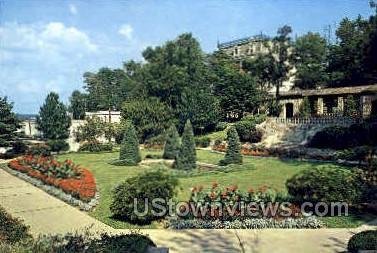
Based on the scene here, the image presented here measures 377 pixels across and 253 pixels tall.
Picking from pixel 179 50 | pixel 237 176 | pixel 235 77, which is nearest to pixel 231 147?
pixel 237 176

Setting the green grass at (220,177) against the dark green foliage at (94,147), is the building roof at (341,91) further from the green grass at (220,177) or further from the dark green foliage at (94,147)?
the dark green foliage at (94,147)

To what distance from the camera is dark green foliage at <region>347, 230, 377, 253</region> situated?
8508mm

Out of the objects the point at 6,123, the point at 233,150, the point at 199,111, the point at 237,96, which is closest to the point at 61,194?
the point at 233,150

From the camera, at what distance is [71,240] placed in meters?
8.41

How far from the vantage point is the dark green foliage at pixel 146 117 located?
129 feet

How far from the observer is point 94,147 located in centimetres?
3700

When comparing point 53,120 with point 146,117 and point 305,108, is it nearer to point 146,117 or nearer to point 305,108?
point 146,117

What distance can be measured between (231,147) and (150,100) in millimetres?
18611

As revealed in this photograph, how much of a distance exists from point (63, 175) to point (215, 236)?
12.3 metres

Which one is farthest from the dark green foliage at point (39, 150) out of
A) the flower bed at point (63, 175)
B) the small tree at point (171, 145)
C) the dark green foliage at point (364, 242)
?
the dark green foliage at point (364, 242)

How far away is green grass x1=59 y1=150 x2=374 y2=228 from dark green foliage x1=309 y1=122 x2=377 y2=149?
5.17 meters

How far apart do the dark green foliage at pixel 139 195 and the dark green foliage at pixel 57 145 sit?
2516cm

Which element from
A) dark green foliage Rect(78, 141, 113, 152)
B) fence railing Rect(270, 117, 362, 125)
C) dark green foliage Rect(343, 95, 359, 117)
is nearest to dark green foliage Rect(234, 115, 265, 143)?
fence railing Rect(270, 117, 362, 125)

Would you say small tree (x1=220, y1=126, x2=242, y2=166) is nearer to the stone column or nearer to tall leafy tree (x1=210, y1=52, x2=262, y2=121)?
→ tall leafy tree (x1=210, y1=52, x2=262, y2=121)
